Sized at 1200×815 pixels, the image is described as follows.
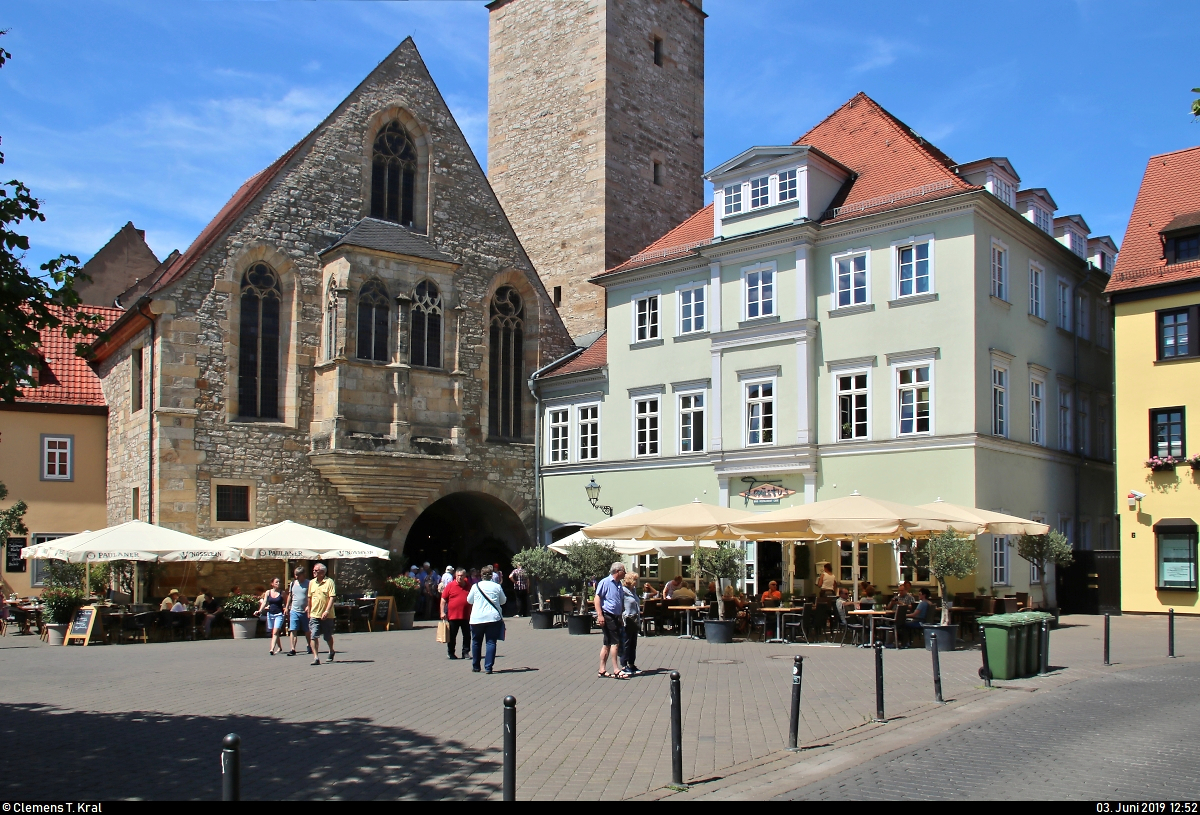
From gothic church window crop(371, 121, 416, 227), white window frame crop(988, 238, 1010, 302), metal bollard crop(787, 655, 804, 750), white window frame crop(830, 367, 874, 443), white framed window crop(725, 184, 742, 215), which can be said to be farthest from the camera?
gothic church window crop(371, 121, 416, 227)

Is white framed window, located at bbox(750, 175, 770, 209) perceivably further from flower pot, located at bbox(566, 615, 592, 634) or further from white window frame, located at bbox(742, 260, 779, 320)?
flower pot, located at bbox(566, 615, 592, 634)

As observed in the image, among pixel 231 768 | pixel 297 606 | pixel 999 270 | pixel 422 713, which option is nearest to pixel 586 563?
pixel 297 606

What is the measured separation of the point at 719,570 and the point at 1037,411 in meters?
10.6

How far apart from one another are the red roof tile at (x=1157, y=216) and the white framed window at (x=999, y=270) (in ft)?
12.7

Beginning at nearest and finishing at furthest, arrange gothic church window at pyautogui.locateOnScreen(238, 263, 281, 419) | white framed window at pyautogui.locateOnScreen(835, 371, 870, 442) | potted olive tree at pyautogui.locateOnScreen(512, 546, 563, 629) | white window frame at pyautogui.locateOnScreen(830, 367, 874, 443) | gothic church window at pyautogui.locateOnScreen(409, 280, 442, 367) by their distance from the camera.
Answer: potted olive tree at pyautogui.locateOnScreen(512, 546, 563, 629)
white window frame at pyautogui.locateOnScreen(830, 367, 874, 443)
white framed window at pyautogui.locateOnScreen(835, 371, 870, 442)
gothic church window at pyautogui.locateOnScreen(238, 263, 281, 419)
gothic church window at pyautogui.locateOnScreen(409, 280, 442, 367)

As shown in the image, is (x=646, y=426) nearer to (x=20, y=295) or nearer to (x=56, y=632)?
(x=56, y=632)

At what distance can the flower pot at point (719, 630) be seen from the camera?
67.2 ft

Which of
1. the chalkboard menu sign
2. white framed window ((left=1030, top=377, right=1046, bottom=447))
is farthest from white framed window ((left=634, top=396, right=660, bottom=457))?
the chalkboard menu sign

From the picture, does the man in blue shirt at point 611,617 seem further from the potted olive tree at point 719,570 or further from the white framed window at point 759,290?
the white framed window at point 759,290

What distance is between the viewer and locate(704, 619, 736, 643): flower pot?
67.2ft

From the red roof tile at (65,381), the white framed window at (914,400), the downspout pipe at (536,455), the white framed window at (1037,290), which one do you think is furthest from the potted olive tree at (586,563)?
the red roof tile at (65,381)

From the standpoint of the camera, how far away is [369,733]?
1037cm

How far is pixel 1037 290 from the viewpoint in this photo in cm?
2738

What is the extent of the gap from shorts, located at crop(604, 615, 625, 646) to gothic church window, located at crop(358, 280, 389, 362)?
15.4 m
